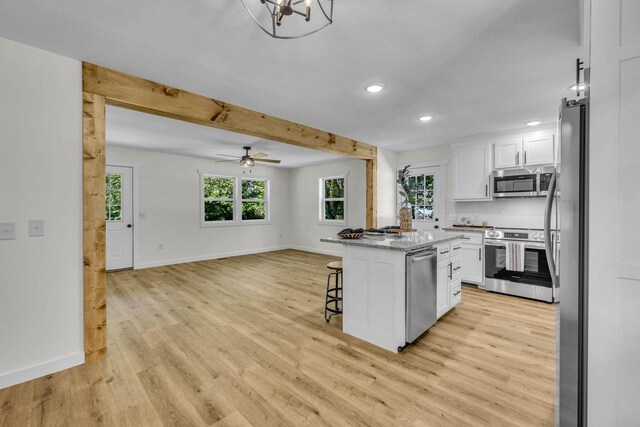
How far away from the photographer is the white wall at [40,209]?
2.05 m

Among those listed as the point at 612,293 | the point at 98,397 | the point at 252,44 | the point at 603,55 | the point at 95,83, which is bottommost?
the point at 98,397

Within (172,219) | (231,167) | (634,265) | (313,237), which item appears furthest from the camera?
(313,237)

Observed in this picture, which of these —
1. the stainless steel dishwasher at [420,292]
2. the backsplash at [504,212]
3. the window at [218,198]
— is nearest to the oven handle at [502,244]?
the backsplash at [504,212]

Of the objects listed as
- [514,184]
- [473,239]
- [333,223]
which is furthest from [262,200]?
[514,184]

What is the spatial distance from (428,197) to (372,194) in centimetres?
115

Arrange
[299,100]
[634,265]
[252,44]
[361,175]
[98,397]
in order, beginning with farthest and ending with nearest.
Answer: [361,175] < [299,100] < [252,44] < [98,397] < [634,265]

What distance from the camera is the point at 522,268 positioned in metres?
3.86

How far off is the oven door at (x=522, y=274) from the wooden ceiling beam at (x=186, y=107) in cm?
304

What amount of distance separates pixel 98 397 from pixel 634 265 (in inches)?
118

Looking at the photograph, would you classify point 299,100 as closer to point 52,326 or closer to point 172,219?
point 52,326

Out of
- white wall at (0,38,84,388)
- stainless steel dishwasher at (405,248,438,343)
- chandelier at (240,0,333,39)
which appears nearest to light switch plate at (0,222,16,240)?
white wall at (0,38,84,388)

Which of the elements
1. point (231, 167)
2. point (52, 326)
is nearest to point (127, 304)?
point (52, 326)

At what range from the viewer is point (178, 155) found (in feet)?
20.7

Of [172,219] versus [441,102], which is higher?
[441,102]
